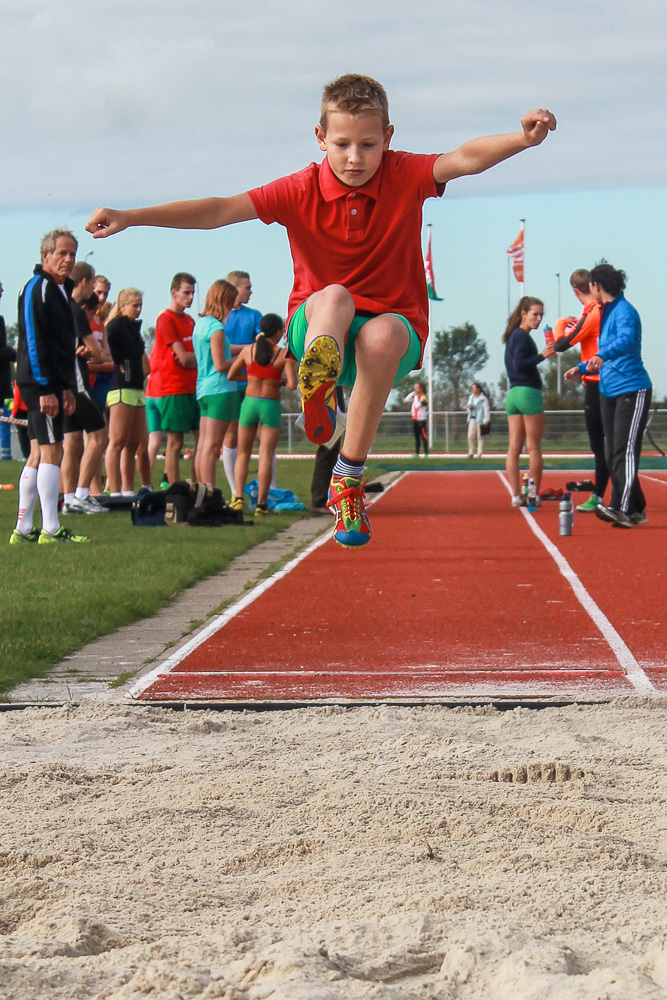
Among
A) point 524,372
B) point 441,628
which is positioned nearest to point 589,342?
point 524,372

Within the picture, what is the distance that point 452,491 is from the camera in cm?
1664

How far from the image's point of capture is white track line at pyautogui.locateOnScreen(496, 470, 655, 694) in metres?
4.70

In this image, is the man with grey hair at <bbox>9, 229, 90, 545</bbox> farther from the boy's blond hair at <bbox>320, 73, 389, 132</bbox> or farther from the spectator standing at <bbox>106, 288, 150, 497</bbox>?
the boy's blond hair at <bbox>320, 73, 389, 132</bbox>

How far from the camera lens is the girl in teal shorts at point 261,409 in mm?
9547

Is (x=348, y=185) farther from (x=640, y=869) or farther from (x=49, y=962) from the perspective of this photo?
(x=49, y=962)

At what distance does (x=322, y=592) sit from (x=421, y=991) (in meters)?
5.01

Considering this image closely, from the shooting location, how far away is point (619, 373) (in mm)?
9906

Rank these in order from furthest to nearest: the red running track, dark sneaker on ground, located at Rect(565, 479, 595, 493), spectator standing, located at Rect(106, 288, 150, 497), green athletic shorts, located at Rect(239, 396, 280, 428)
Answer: dark sneaker on ground, located at Rect(565, 479, 595, 493) < spectator standing, located at Rect(106, 288, 150, 497) < green athletic shorts, located at Rect(239, 396, 280, 428) < the red running track

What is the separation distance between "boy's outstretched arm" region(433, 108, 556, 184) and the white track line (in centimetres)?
204

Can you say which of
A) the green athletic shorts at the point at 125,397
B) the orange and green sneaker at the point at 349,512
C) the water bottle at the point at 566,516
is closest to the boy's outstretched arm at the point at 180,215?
the orange and green sneaker at the point at 349,512

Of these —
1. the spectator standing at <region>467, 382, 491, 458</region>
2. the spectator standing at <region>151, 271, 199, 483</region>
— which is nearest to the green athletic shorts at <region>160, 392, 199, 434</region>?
the spectator standing at <region>151, 271, 199, 483</region>

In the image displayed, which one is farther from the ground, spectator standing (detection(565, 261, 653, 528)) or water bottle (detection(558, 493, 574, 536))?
spectator standing (detection(565, 261, 653, 528))

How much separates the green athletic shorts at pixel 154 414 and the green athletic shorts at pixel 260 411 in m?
0.95

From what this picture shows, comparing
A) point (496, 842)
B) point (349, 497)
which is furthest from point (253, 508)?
point (496, 842)
